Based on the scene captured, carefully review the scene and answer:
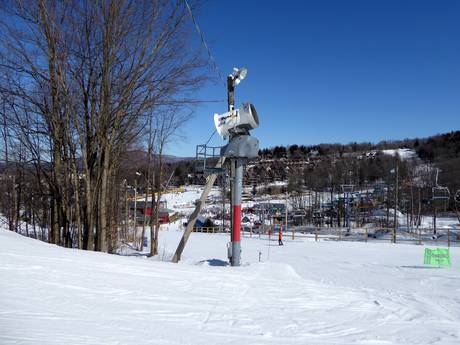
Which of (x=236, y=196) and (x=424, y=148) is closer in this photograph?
(x=236, y=196)

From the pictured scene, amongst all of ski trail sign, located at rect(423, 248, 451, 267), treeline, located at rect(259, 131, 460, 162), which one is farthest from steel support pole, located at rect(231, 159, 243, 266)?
treeline, located at rect(259, 131, 460, 162)

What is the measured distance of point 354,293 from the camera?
7.86 metres

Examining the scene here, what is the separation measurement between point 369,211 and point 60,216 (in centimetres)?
8290

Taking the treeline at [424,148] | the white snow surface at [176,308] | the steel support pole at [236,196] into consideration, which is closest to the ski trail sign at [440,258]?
the steel support pole at [236,196]

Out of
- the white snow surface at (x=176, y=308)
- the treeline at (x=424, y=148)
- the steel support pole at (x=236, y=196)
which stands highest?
the treeline at (x=424, y=148)

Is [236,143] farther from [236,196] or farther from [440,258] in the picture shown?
[440,258]

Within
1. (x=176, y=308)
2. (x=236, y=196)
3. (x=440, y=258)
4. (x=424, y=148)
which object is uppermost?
(x=424, y=148)

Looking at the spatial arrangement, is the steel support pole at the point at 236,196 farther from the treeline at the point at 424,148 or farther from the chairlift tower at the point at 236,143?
the treeline at the point at 424,148

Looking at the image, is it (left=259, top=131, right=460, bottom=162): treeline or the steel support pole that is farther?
(left=259, top=131, right=460, bottom=162): treeline

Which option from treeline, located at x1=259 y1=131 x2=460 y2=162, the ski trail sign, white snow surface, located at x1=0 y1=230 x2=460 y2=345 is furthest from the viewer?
treeline, located at x1=259 y1=131 x2=460 y2=162

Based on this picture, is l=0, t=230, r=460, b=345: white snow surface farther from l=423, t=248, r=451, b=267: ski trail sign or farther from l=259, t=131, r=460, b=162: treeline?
l=259, t=131, r=460, b=162: treeline

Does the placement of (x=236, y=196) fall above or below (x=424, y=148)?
below

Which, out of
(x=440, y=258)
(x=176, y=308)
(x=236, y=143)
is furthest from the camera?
(x=440, y=258)

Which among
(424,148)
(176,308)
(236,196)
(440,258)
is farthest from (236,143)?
(424,148)
